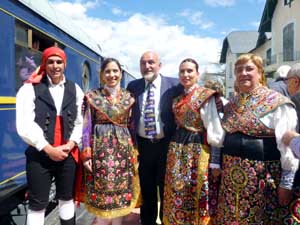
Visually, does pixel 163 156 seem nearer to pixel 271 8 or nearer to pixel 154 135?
pixel 154 135

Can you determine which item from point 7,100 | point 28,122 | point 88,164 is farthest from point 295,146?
point 7,100

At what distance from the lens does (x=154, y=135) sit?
3.21 meters

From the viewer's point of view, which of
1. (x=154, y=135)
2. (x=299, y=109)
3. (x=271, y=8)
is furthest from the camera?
(x=271, y=8)

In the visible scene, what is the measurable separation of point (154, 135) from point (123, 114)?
0.38 meters

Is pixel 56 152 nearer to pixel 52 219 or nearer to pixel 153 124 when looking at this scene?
pixel 153 124

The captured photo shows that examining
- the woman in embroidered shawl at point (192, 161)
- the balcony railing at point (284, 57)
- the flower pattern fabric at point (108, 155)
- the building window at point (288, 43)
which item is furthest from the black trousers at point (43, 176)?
the building window at point (288, 43)

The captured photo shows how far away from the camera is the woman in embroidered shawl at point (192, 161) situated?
2.86 meters

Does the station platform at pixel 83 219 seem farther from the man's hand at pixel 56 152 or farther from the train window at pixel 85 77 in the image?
the train window at pixel 85 77

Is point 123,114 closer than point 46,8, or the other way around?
point 123,114

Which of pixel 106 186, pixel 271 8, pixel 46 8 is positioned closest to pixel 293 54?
pixel 271 8

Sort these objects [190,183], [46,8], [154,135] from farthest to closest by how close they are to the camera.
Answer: [46,8] < [154,135] < [190,183]

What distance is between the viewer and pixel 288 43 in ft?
69.2

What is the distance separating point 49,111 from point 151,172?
1168 mm

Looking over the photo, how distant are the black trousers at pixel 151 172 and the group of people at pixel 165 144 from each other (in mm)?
10
